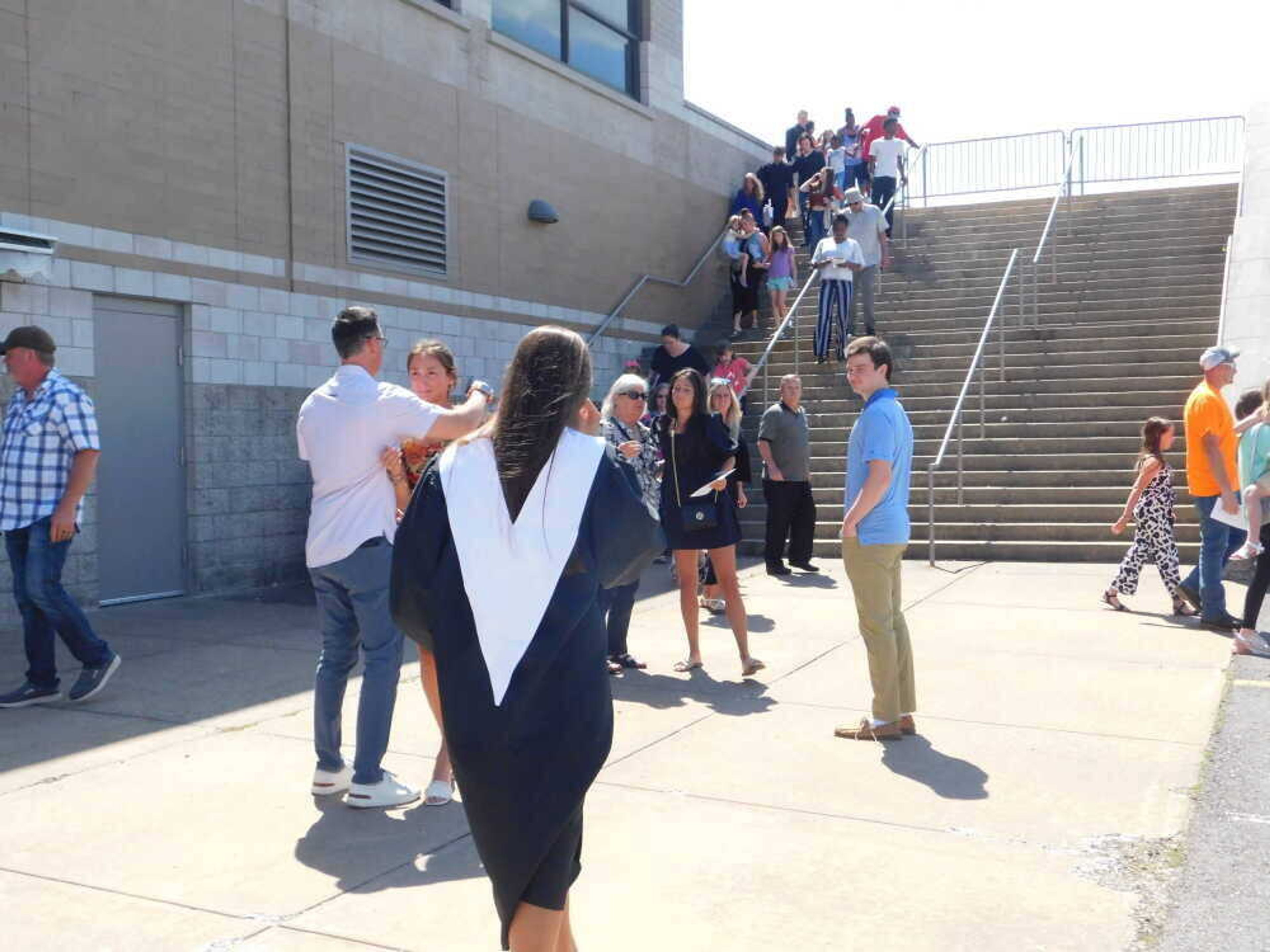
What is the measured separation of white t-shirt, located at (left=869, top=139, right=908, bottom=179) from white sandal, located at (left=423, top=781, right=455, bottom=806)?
15.4m

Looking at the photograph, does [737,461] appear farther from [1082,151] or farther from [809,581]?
[1082,151]

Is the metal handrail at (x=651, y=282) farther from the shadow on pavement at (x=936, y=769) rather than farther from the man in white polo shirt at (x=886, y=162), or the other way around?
the shadow on pavement at (x=936, y=769)

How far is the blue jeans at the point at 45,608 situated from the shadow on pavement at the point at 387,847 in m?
2.28

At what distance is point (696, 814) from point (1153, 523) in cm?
559

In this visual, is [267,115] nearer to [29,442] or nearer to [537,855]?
[29,442]

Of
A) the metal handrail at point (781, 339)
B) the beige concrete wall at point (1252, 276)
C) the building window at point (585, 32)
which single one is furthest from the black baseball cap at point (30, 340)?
the beige concrete wall at point (1252, 276)

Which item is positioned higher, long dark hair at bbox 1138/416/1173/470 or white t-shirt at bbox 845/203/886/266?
white t-shirt at bbox 845/203/886/266

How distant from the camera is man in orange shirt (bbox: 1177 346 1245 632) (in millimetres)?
7676

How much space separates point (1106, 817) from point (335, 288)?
907 centimetres

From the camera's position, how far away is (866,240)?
16.0 meters

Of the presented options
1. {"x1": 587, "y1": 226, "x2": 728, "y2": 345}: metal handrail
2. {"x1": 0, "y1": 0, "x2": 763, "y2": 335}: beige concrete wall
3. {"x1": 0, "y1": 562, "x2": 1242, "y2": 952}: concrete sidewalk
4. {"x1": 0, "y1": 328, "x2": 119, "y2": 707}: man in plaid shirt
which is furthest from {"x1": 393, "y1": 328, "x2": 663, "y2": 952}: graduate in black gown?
{"x1": 587, "y1": 226, "x2": 728, "y2": 345}: metal handrail

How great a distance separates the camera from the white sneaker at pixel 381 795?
468 cm

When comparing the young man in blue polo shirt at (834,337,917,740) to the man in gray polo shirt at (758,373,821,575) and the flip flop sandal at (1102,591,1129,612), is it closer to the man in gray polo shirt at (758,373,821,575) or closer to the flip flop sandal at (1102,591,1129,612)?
the flip flop sandal at (1102,591,1129,612)

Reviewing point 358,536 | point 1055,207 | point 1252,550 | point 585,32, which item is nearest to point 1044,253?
point 1055,207
